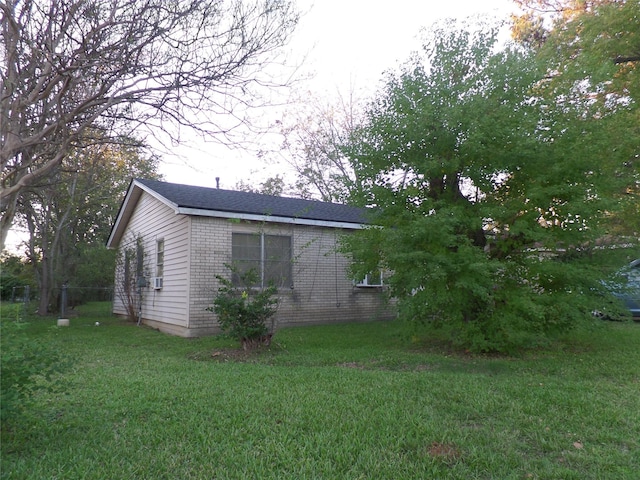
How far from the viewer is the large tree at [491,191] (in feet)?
22.9

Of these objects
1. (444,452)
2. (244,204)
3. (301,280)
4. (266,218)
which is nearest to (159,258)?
(244,204)

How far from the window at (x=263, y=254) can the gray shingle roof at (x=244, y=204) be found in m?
0.67

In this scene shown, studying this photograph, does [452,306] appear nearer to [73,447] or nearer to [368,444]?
[368,444]

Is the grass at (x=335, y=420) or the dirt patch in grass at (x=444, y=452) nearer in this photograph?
the grass at (x=335, y=420)

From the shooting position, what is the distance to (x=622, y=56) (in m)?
11.4

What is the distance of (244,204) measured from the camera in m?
11.7

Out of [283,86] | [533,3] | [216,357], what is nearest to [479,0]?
[283,86]

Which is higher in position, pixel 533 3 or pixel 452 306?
pixel 533 3

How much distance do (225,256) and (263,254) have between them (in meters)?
0.97

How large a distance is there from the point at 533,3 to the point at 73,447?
17.2 m

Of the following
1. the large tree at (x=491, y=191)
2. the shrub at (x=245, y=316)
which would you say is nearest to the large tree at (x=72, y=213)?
the shrub at (x=245, y=316)

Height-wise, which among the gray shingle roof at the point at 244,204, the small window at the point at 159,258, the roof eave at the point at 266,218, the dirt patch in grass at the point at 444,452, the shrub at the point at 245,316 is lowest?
the dirt patch in grass at the point at 444,452

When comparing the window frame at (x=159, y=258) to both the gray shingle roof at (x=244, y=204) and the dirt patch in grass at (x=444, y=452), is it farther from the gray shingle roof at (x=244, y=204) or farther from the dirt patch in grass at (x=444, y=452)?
the dirt patch in grass at (x=444, y=452)

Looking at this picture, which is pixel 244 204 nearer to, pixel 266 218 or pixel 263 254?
pixel 266 218
